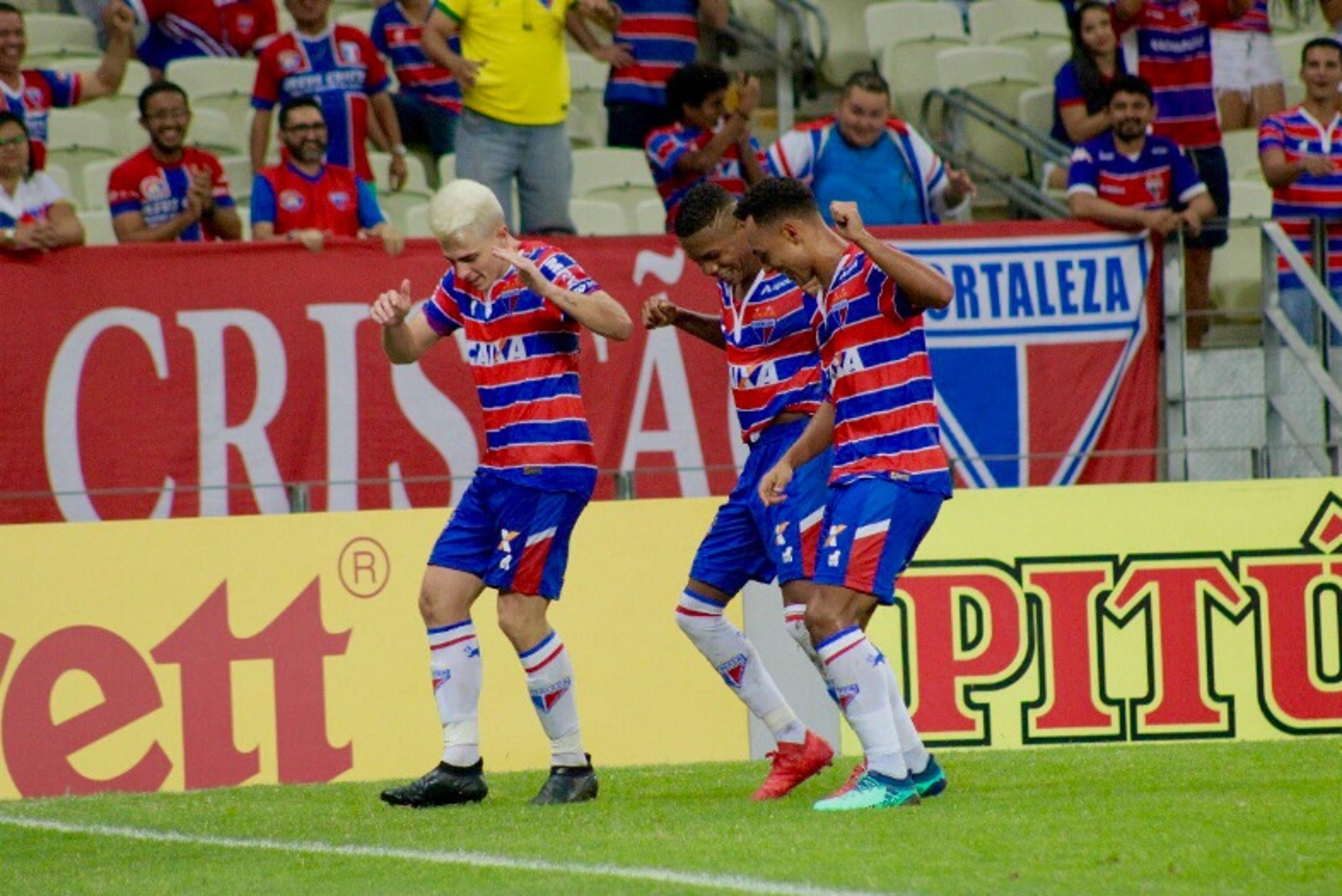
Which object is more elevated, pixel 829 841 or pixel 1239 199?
pixel 1239 199

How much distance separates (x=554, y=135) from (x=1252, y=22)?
542 cm

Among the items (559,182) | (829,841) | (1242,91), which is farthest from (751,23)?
(829,841)

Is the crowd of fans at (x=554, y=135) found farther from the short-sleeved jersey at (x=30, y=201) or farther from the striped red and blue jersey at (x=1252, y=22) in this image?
the striped red and blue jersey at (x=1252, y=22)

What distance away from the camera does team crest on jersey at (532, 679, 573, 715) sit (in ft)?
25.6

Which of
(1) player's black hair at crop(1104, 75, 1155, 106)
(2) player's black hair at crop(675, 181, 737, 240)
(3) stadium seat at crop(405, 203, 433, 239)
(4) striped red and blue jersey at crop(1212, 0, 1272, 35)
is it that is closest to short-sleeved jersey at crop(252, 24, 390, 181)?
(3) stadium seat at crop(405, 203, 433, 239)

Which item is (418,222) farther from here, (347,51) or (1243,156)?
(1243,156)

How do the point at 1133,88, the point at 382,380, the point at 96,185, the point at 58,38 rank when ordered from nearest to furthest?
the point at 382,380, the point at 1133,88, the point at 96,185, the point at 58,38

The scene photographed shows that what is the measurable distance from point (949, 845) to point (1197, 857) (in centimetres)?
68

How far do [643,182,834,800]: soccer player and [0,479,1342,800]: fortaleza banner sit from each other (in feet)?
6.15

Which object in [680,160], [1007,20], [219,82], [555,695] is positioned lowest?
[555,695]

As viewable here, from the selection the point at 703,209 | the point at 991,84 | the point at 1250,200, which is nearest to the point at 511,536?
the point at 703,209

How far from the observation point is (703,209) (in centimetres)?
758

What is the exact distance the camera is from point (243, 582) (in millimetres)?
9672

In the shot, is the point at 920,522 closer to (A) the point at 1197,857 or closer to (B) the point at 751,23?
(A) the point at 1197,857
